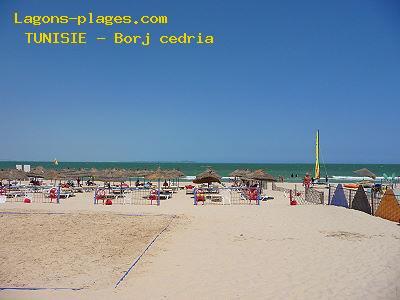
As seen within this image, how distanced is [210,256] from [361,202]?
1074 cm

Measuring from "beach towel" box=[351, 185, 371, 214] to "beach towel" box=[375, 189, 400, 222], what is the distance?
47.5 inches

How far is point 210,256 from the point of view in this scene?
9.40 meters

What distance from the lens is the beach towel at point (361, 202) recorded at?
16.9 metres

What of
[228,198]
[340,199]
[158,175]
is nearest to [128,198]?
[158,175]

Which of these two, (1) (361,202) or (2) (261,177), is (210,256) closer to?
(1) (361,202)

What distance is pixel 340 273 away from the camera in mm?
7984

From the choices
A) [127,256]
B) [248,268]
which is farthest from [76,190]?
[248,268]

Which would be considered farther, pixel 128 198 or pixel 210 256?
pixel 128 198

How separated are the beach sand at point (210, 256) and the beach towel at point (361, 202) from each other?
30.1 inches

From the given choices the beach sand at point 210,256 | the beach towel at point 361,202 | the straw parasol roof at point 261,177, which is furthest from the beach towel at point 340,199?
the straw parasol roof at point 261,177

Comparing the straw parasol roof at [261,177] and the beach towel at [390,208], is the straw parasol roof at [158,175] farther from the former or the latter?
the beach towel at [390,208]

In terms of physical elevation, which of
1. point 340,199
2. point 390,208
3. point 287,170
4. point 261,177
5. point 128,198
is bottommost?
point 287,170

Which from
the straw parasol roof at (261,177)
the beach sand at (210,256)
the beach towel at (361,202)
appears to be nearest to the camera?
the beach sand at (210,256)

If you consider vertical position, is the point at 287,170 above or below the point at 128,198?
below
